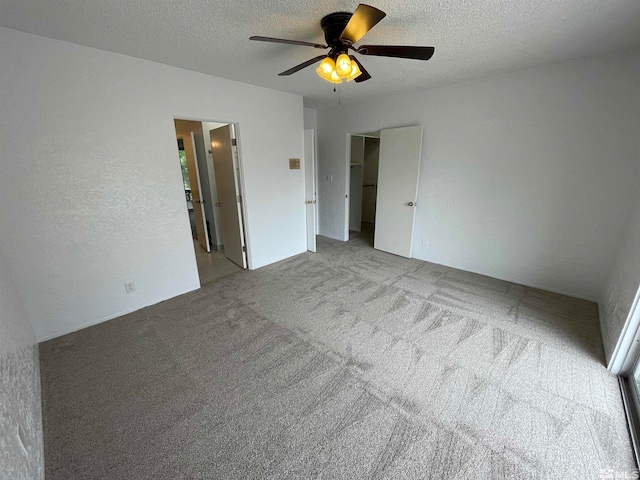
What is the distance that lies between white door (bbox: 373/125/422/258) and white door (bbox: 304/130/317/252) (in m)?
1.08

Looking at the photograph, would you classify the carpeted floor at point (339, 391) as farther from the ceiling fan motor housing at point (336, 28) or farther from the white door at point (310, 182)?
the ceiling fan motor housing at point (336, 28)

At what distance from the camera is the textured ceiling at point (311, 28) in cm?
161

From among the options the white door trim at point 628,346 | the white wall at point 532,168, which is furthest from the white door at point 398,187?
the white door trim at point 628,346

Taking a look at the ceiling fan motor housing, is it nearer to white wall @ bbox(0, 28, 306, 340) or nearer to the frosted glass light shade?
the frosted glass light shade

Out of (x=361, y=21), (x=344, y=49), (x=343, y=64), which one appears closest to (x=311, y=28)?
(x=344, y=49)

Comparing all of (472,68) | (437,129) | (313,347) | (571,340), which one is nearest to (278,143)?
(437,129)

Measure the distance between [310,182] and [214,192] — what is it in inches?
67.1

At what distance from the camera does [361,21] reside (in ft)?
4.60

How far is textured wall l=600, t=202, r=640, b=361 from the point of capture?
73.1 inches

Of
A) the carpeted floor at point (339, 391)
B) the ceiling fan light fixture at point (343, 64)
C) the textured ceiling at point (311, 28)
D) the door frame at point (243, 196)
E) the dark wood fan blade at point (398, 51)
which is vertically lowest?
the carpeted floor at point (339, 391)

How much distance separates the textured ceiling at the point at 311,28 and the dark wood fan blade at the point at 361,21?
223 mm

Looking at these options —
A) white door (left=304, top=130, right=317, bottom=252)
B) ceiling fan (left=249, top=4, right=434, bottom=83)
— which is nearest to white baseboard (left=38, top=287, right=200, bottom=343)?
white door (left=304, top=130, right=317, bottom=252)

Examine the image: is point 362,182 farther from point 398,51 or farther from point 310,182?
point 398,51

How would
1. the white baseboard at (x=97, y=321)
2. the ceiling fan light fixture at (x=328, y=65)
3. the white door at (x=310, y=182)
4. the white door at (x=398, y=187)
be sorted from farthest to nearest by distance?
the white door at (x=310, y=182) → the white door at (x=398, y=187) → the white baseboard at (x=97, y=321) → the ceiling fan light fixture at (x=328, y=65)
